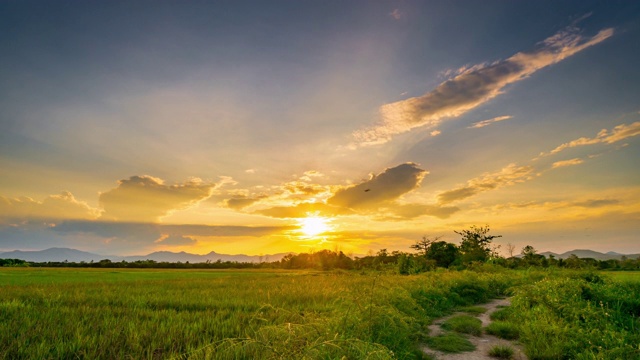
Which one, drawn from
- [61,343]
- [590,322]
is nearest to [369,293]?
[590,322]

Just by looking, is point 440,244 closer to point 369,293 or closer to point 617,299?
point 617,299

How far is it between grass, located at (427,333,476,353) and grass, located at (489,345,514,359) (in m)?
0.51

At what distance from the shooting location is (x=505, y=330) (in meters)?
8.64

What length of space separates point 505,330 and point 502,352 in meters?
2.23

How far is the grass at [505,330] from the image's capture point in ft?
27.6

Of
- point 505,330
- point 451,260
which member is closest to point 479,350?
point 505,330

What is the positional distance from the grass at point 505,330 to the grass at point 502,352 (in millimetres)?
1715

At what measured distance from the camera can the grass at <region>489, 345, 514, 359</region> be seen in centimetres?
669

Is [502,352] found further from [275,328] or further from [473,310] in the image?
[473,310]

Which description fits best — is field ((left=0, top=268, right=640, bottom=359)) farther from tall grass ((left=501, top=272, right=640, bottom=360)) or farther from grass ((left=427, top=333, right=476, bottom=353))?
grass ((left=427, top=333, right=476, bottom=353))

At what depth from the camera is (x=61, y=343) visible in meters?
5.31

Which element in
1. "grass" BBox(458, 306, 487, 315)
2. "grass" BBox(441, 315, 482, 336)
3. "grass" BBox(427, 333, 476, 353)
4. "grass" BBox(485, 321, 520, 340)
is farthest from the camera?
"grass" BBox(458, 306, 487, 315)

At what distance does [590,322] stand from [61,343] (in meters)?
10.3

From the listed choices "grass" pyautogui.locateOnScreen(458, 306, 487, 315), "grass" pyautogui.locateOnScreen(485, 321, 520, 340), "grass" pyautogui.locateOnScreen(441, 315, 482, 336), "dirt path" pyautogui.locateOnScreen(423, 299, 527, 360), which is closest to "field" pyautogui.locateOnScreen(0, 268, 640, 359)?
"dirt path" pyautogui.locateOnScreen(423, 299, 527, 360)
